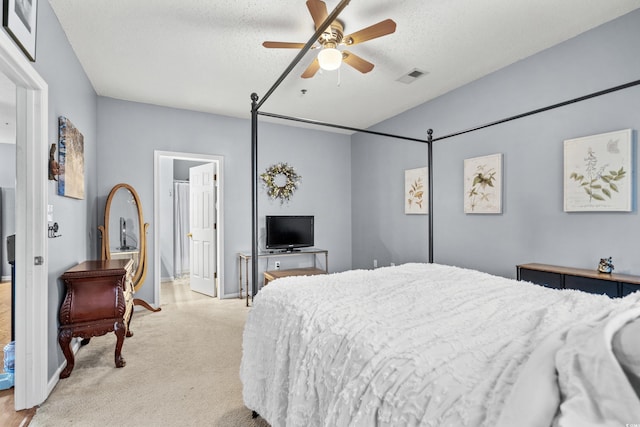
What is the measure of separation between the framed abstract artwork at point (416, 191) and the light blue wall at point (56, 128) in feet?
12.5

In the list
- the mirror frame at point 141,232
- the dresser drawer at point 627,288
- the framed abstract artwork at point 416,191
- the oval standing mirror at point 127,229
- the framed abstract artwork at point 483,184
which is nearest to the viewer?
the dresser drawer at point 627,288

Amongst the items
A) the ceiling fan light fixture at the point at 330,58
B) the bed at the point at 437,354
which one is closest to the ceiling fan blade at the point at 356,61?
the ceiling fan light fixture at the point at 330,58

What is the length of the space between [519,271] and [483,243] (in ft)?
2.21

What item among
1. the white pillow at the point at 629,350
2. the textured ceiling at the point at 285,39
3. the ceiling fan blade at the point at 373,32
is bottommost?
the white pillow at the point at 629,350

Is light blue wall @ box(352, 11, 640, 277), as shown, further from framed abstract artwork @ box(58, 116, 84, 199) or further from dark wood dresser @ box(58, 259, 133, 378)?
framed abstract artwork @ box(58, 116, 84, 199)

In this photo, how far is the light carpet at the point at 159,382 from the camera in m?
1.93

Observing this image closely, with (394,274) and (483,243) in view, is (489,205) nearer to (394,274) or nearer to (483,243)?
(483,243)

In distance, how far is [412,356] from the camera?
0.91 m

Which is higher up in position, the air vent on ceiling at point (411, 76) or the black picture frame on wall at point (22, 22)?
the air vent on ceiling at point (411, 76)

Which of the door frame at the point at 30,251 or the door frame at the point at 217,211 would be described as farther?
the door frame at the point at 217,211

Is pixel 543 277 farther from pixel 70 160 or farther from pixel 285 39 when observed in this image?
pixel 70 160

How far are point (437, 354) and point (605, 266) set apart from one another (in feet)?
7.74

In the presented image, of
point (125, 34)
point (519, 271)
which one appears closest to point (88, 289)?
point (125, 34)

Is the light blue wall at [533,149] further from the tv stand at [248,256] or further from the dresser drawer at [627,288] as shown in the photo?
the tv stand at [248,256]
